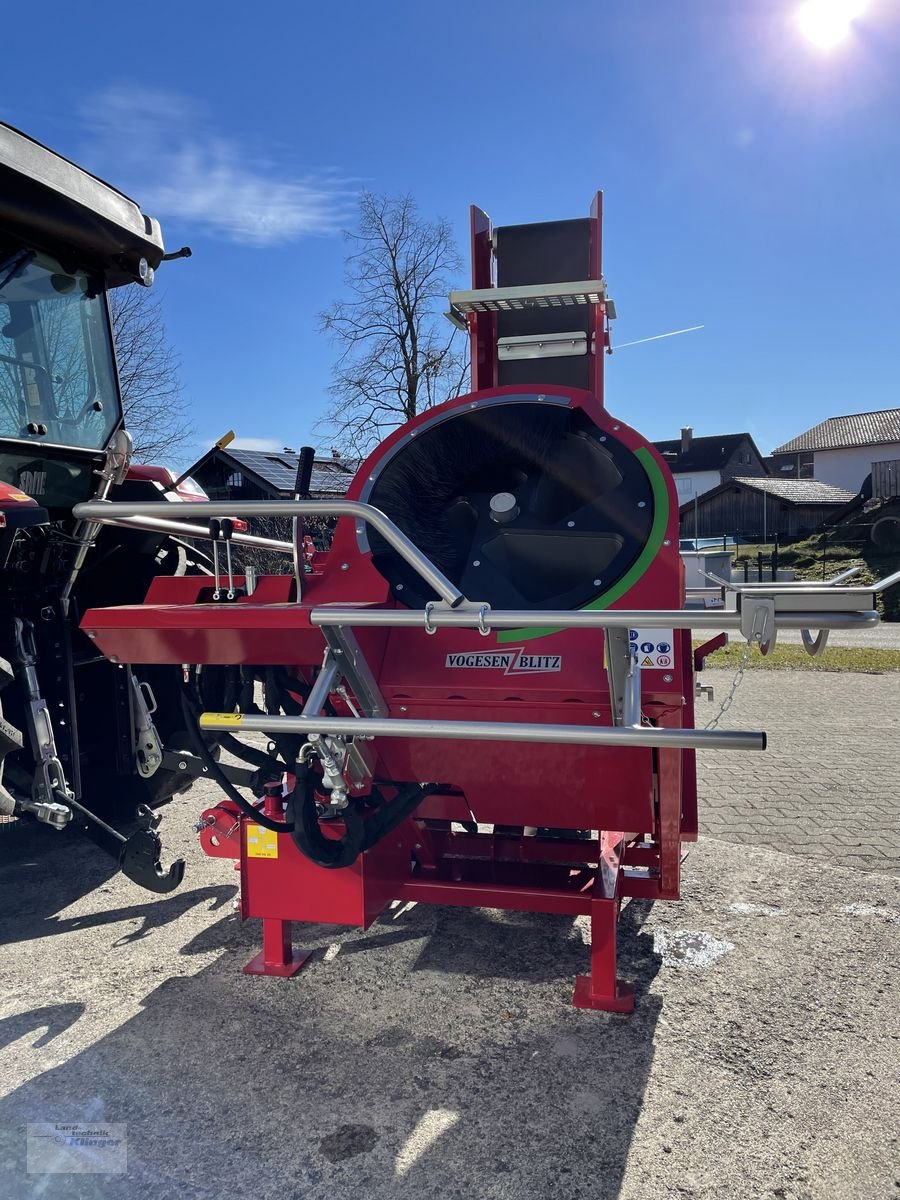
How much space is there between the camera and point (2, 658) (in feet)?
10.4

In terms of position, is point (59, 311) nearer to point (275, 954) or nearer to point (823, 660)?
point (275, 954)

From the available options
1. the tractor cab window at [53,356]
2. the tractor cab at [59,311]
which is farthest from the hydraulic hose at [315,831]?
the tractor cab window at [53,356]

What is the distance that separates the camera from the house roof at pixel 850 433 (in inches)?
1665

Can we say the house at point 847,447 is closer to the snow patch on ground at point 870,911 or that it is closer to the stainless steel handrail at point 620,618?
the snow patch on ground at point 870,911

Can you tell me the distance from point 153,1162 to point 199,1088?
0.30 m

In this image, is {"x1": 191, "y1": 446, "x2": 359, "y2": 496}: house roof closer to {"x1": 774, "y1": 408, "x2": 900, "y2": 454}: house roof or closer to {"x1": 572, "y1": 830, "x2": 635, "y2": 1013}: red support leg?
{"x1": 572, "y1": 830, "x2": 635, "y2": 1013}: red support leg

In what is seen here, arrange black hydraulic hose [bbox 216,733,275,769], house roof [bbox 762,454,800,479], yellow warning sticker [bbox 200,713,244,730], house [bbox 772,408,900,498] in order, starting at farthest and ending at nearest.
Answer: house roof [bbox 762,454,800,479] → house [bbox 772,408,900,498] → black hydraulic hose [bbox 216,733,275,769] → yellow warning sticker [bbox 200,713,244,730]

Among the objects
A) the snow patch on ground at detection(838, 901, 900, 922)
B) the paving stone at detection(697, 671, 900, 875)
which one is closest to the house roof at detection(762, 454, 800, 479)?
the paving stone at detection(697, 671, 900, 875)

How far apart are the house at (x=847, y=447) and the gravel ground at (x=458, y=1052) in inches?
1612

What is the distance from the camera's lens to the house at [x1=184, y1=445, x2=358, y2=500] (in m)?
13.6

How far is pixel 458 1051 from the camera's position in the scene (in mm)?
2639

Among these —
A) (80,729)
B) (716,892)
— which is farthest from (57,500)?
(716,892)

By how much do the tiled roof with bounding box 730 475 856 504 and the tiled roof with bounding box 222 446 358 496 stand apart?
2225 cm

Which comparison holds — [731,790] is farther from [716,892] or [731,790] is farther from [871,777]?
[716,892]
